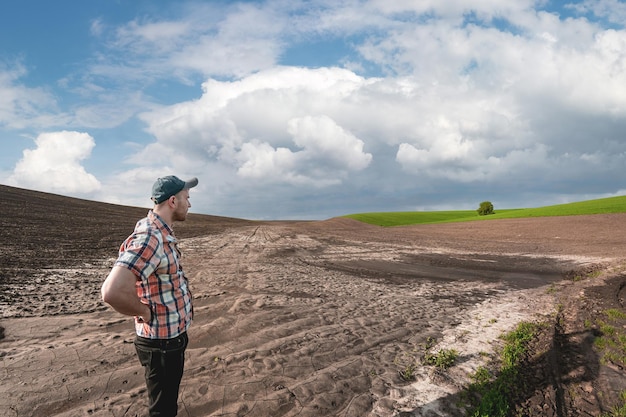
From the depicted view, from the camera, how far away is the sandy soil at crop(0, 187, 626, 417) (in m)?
5.31

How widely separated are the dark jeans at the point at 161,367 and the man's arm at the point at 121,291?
0.42 meters

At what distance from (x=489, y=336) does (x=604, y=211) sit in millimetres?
51184

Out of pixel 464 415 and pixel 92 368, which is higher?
pixel 92 368

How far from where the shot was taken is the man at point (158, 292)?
288 centimetres

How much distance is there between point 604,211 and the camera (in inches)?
1876

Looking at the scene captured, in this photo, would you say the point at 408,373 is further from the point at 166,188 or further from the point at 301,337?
the point at 166,188

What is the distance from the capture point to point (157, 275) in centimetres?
312

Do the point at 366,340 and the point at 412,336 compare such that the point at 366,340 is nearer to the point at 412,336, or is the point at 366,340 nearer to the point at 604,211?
the point at 412,336

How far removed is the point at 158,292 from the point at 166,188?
0.89 m

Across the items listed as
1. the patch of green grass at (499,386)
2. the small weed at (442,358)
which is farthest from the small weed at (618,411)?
the small weed at (442,358)

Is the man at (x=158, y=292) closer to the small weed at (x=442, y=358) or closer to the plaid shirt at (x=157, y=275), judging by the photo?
the plaid shirt at (x=157, y=275)

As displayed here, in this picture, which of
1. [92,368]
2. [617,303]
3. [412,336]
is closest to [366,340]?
[412,336]

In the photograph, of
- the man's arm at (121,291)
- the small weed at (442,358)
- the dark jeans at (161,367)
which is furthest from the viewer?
the small weed at (442,358)

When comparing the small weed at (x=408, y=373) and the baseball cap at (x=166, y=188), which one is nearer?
the baseball cap at (x=166, y=188)
